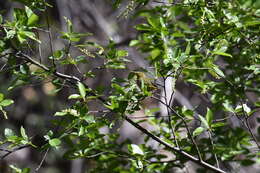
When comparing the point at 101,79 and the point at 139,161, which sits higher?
the point at 101,79

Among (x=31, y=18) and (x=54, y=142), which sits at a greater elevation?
(x=31, y=18)

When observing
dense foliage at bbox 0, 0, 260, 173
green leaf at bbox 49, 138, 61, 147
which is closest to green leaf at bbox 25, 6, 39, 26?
dense foliage at bbox 0, 0, 260, 173

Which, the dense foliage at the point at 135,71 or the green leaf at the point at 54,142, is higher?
the dense foliage at the point at 135,71

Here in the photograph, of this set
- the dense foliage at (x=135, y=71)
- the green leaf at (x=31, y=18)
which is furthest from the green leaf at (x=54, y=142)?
the green leaf at (x=31, y=18)

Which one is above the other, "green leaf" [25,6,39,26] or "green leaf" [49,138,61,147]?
"green leaf" [25,6,39,26]

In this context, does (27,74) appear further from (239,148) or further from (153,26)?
(239,148)

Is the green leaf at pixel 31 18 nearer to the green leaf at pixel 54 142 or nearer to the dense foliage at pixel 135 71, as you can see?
the dense foliage at pixel 135 71

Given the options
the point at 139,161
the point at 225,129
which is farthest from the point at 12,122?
the point at 139,161

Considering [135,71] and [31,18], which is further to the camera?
[135,71]

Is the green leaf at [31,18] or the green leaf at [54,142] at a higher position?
the green leaf at [31,18]

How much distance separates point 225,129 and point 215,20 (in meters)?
0.72

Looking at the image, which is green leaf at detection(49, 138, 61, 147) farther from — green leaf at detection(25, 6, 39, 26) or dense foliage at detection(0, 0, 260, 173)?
green leaf at detection(25, 6, 39, 26)

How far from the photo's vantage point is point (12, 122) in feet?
11.7

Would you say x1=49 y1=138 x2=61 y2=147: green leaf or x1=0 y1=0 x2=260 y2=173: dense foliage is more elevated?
x1=0 y1=0 x2=260 y2=173: dense foliage
